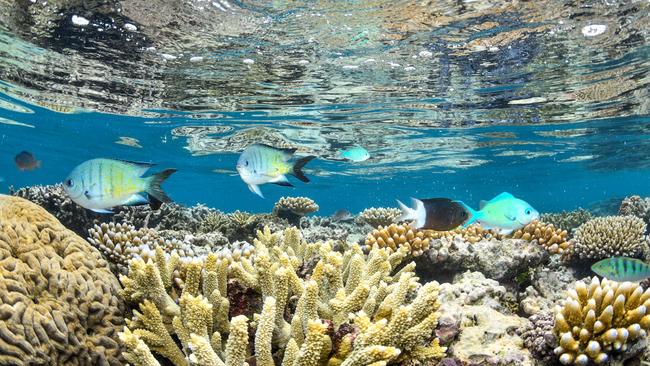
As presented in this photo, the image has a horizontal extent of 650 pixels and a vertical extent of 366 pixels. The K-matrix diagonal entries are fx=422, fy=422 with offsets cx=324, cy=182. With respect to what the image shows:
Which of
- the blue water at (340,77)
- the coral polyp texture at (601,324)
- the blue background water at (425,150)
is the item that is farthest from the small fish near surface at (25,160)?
the coral polyp texture at (601,324)

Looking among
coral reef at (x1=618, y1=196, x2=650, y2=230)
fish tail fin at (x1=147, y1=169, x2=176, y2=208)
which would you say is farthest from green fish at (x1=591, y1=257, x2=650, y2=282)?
coral reef at (x1=618, y1=196, x2=650, y2=230)

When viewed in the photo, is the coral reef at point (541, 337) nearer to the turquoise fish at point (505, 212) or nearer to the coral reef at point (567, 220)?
the turquoise fish at point (505, 212)

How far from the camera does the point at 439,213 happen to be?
4.52 metres

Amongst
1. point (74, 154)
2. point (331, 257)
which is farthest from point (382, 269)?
point (74, 154)

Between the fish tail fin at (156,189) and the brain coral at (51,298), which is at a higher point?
the fish tail fin at (156,189)

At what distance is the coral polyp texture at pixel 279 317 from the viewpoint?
2.67 metres

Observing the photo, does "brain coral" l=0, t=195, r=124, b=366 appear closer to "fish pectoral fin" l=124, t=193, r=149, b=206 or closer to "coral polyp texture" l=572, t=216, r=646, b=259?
"fish pectoral fin" l=124, t=193, r=149, b=206

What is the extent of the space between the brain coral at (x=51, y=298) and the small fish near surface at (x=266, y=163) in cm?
182

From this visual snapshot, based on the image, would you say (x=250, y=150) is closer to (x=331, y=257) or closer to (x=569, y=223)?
(x=331, y=257)

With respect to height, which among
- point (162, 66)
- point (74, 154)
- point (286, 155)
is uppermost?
point (162, 66)

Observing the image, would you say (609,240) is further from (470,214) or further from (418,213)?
(418,213)

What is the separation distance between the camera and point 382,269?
3.98m

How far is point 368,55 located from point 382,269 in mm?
9457

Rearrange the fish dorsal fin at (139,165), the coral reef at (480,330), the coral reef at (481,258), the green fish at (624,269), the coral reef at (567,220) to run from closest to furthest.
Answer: the coral reef at (480,330) → the fish dorsal fin at (139,165) → the green fish at (624,269) → the coral reef at (481,258) → the coral reef at (567,220)
